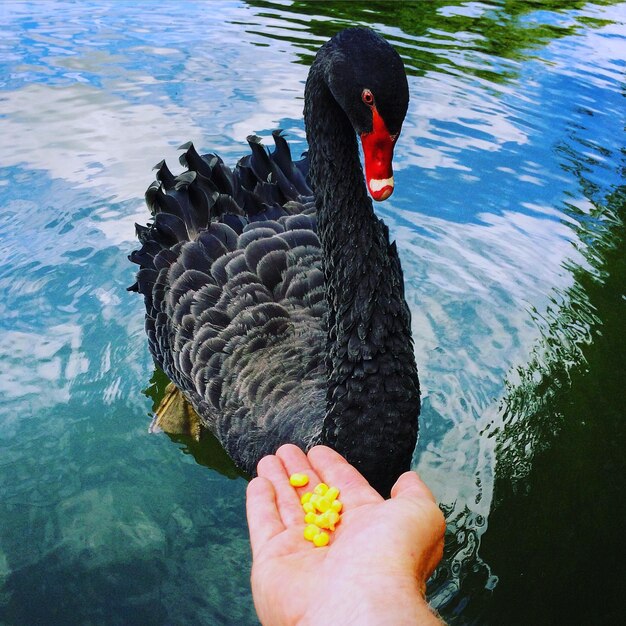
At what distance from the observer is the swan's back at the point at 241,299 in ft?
8.60

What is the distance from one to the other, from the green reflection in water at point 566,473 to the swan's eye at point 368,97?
1.55 m

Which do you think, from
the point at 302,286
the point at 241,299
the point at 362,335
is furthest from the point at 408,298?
the point at 362,335

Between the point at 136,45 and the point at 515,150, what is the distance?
3.93m

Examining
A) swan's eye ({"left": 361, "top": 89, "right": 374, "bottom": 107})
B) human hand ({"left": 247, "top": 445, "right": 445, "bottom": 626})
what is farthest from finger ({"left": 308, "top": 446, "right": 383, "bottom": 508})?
swan's eye ({"left": 361, "top": 89, "right": 374, "bottom": 107})

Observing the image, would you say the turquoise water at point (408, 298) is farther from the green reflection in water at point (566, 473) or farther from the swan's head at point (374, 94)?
the swan's head at point (374, 94)

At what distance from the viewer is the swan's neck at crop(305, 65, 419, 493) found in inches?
88.7

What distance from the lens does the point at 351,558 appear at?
156 cm

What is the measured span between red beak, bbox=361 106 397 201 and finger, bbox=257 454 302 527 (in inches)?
30.9

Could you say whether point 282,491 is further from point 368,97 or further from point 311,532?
point 368,97

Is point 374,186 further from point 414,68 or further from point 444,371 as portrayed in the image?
point 414,68

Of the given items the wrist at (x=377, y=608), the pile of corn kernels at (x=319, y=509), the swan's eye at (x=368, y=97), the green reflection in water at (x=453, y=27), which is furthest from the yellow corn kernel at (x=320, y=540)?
the green reflection in water at (x=453, y=27)

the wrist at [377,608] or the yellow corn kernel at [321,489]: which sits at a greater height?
the wrist at [377,608]

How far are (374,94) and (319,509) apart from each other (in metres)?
1.06

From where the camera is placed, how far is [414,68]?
22.0 ft
